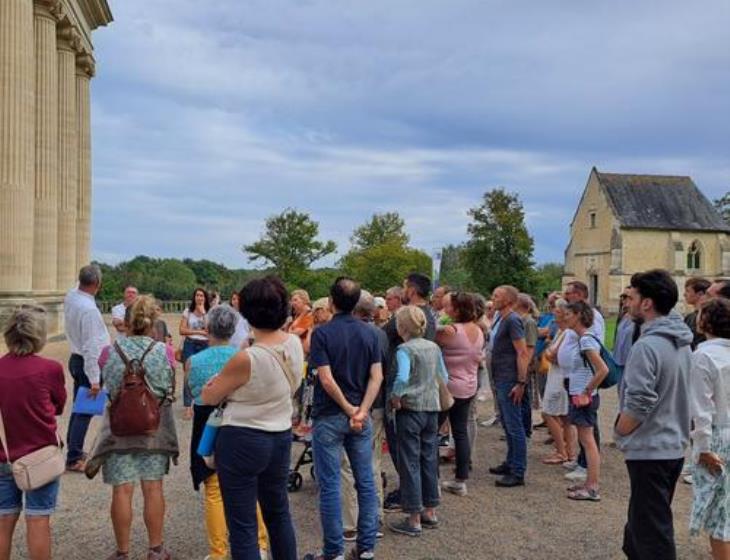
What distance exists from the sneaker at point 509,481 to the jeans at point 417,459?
60.0 inches

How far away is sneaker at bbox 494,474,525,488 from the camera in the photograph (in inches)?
282

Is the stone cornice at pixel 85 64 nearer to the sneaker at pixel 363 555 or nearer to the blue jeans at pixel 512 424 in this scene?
the blue jeans at pixel 512 424

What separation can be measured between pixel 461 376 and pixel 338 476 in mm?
2212

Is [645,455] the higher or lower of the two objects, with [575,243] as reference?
lower

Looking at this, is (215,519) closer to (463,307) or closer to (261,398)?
(261,398)

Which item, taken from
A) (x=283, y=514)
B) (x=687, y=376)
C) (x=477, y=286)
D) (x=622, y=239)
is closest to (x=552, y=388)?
(x=687, y=376)

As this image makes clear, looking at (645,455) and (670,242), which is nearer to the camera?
(645,455)

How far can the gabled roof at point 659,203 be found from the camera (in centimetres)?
6284

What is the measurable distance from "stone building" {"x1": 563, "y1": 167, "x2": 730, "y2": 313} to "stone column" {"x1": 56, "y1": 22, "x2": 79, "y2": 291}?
4419 cm

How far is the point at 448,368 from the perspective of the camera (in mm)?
6812

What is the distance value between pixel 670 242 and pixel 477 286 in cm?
2232

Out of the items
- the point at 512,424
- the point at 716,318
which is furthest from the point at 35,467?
the point at 512,424

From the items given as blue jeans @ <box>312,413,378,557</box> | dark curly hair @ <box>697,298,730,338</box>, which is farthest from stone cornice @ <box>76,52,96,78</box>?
dark curly hair @ <box>697,298,730,338</box>

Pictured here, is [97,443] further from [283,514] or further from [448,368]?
[448,368]
